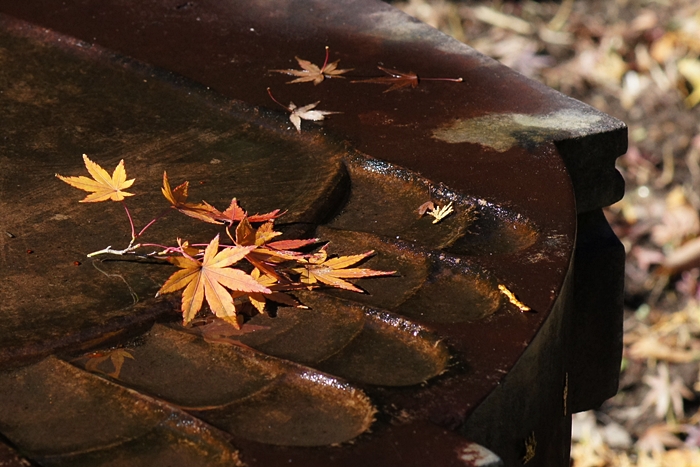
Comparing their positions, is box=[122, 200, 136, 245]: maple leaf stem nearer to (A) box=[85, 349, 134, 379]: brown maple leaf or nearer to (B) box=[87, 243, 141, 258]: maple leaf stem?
(B) box=[87, 243, 141, 258]: maple leaf stem

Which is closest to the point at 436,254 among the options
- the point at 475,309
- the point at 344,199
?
the point at 475,309

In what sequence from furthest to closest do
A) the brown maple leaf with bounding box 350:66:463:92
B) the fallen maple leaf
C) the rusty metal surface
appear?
the brown maple leaf with bounding box 350:66:463:92
the fallen maple leaf
the rusty metal surface

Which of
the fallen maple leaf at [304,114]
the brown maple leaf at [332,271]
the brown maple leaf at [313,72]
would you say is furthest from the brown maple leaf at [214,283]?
the brown maple leaf at [313,72]

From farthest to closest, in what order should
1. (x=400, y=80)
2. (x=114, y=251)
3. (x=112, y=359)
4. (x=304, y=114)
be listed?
(x=400, y=80) → (x=304, y=114) → (x=114, y=251) → (x=112, y=359)

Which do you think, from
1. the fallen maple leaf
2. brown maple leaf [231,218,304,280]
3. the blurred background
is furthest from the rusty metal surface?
the blurred background

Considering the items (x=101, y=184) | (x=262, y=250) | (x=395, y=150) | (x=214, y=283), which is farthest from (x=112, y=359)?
(x=395, y=150)

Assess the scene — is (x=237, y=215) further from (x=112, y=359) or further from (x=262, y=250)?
(x=112, y=359)
